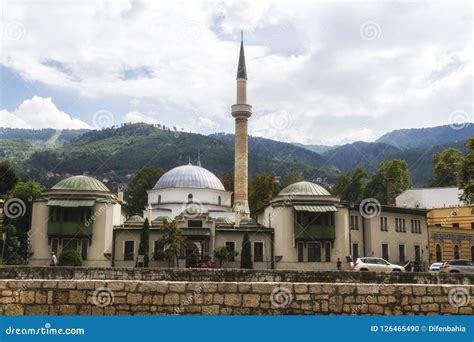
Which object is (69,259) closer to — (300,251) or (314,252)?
(300,251)

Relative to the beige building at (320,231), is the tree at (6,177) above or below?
above

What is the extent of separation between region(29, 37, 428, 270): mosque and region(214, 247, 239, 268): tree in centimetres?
52

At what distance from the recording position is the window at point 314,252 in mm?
36562

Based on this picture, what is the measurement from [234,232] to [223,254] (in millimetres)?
2625

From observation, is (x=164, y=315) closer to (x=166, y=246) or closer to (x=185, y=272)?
(x=185, y=272)

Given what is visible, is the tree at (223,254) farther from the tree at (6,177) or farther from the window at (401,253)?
the tree at (6,177)

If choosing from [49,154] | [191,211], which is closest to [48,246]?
[191,211]

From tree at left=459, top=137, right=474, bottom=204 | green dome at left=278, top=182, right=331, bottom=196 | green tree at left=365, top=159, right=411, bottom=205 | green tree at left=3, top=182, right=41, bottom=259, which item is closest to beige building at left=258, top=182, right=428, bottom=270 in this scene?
green dome at left=278, top=182, right=331, bottom=196

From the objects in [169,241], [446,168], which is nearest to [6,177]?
[169,241]

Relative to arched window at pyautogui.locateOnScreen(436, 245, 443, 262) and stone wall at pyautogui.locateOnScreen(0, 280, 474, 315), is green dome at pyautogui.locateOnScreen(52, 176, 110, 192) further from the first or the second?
arched window at pyautogui.locateOnScreen(436, 245, 443, 262)

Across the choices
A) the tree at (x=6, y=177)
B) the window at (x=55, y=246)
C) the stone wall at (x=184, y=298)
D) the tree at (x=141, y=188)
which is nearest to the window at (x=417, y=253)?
the window at (x=55, y=246)

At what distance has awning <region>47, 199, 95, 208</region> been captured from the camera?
34.8 m

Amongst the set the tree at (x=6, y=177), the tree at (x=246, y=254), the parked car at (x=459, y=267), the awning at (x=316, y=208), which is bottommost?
the parked car at (x=459, y=267)

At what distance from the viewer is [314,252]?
36719mm
